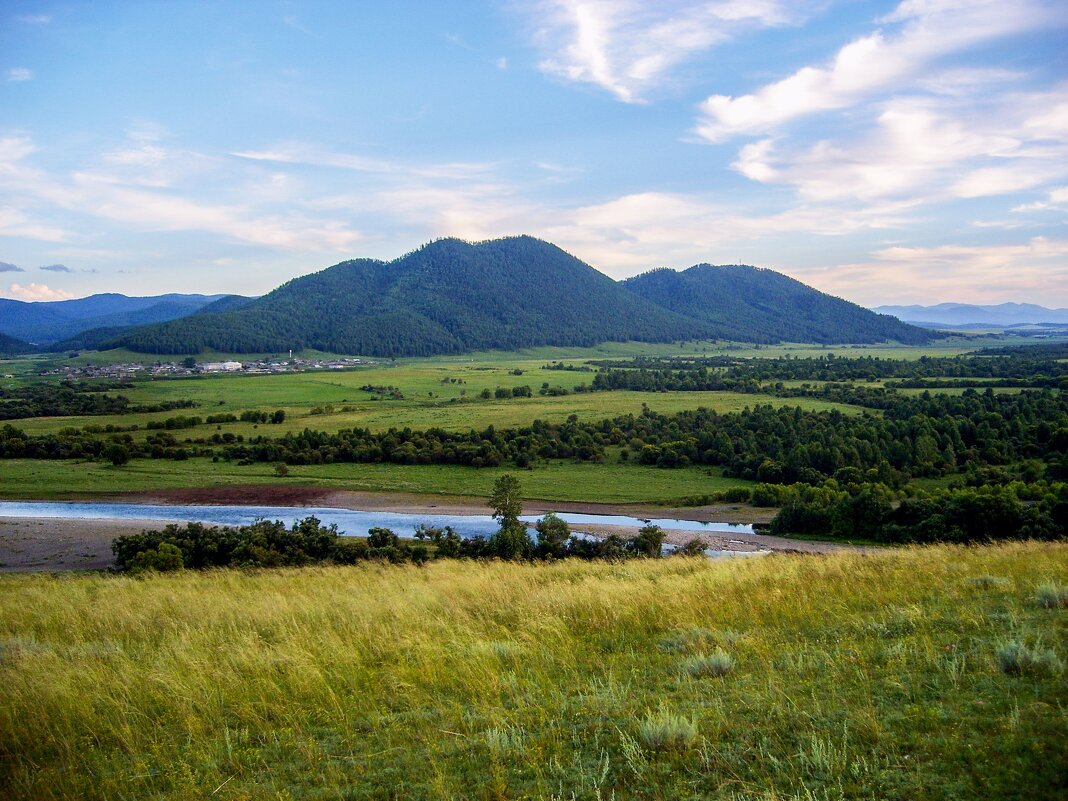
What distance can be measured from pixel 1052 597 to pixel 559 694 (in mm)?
6445

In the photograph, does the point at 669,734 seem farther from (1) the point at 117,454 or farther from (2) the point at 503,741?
(1) the point at 117,454

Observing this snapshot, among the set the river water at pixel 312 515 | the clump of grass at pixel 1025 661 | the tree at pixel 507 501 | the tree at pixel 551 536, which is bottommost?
the river water at pixel 312 515

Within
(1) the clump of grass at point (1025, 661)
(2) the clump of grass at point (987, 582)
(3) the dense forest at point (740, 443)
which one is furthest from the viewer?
(3) the dense forest at point (740, 443)

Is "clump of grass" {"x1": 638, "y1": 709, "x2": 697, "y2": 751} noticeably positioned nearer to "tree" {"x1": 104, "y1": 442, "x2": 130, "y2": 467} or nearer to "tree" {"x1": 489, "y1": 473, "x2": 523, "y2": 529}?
"tree" {"x1": 489, "y1": 473, "x2": 523, "y2": 529}

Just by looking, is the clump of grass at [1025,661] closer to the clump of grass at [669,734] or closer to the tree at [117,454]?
the clump of grass at [669,734]

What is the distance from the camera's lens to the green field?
186 feet

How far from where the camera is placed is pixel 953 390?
10462 centimetres

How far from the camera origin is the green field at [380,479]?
186 ft

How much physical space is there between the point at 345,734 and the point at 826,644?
206 inches

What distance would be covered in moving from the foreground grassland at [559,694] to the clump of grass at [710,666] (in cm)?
2

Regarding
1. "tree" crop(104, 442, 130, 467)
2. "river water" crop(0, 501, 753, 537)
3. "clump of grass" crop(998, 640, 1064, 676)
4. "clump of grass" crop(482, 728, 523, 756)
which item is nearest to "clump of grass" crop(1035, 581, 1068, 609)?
"clump of grass" crop(998, 640, 1064, 676)

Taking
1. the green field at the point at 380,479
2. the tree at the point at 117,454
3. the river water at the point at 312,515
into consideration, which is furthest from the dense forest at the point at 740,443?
the river water at the point at 312,515

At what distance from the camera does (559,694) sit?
6.36 m

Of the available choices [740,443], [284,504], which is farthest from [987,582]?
[740,443]
